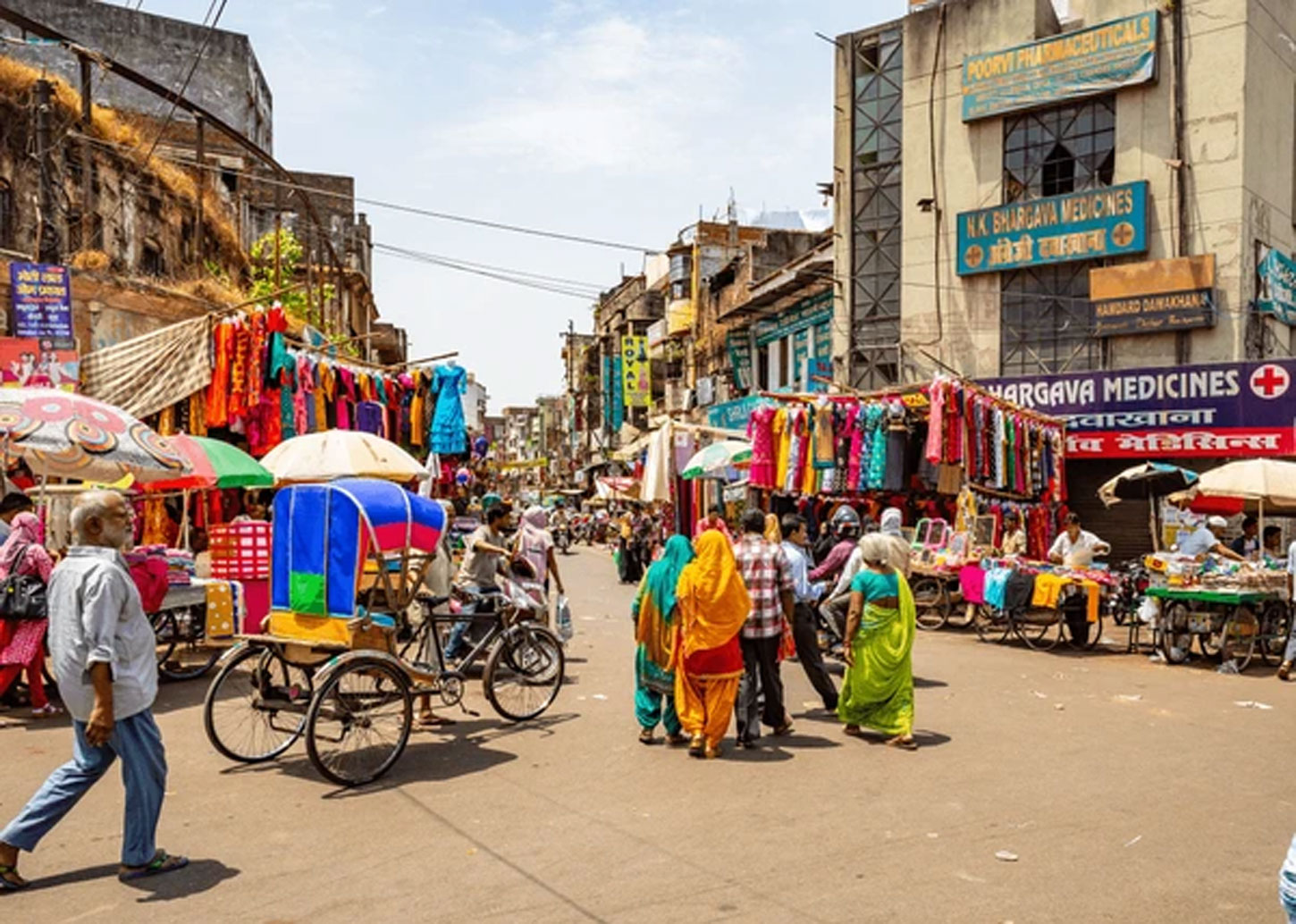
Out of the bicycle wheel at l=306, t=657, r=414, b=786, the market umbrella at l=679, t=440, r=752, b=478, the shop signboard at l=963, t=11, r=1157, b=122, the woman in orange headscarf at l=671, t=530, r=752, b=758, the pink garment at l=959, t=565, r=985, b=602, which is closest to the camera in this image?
the bicycle wheel at l=306, t=657, r=414, b=786

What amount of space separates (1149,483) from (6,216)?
70.4ft

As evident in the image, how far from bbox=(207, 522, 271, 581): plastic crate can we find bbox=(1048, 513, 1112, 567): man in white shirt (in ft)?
32.6

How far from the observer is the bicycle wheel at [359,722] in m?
6.55

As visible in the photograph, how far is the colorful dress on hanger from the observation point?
55.7 ft

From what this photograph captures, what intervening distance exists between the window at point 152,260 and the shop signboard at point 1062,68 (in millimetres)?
19641

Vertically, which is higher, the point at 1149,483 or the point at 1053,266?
the point at 1053,266

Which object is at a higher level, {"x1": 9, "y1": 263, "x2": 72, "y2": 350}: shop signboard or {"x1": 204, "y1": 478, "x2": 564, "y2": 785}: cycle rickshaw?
{"x1": 9, "y1": 263, "x2": 72, "y2": 350}: shop signboard

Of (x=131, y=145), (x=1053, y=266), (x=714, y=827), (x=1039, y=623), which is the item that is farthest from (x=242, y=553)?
(x=1053, y=266)

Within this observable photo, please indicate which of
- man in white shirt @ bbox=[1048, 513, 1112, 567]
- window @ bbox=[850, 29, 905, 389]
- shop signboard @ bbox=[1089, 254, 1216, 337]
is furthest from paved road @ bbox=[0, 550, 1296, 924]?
window @ bbox=[850, 29, 905, 389]

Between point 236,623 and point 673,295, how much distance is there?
38052 mm

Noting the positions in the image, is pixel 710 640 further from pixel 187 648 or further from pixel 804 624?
pixel 187 648

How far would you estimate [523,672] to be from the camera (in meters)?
8.51

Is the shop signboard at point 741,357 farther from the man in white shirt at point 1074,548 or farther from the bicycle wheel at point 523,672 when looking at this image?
the bicycle wheel at point 523,672

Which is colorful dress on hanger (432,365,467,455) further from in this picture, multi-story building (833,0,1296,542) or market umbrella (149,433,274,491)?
multi-story building (833,0,1296,542)
